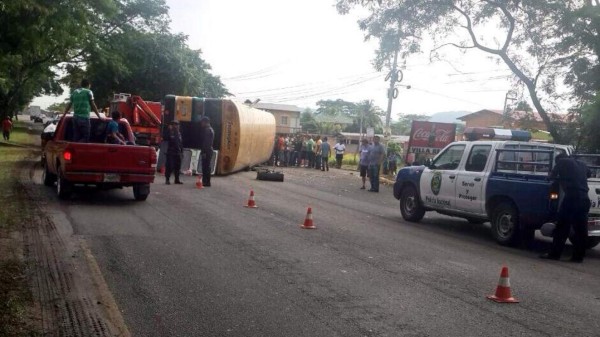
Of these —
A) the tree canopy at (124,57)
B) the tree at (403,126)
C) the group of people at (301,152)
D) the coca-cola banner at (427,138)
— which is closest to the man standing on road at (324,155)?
the group of people at (301,152)

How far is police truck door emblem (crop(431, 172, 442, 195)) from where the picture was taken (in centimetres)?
1374

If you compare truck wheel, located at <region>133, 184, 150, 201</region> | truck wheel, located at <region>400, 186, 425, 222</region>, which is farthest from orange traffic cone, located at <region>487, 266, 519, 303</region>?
truck wheel, located at <region>133, 184, 150, 201</region>

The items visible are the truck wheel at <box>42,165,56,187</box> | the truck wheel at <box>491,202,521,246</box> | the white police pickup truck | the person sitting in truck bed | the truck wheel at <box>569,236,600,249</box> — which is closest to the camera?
the white police pickup truck

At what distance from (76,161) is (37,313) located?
25.2 ft

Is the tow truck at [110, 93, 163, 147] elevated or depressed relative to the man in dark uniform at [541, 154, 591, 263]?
elevated

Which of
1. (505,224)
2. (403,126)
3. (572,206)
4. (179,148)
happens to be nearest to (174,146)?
(179,148)

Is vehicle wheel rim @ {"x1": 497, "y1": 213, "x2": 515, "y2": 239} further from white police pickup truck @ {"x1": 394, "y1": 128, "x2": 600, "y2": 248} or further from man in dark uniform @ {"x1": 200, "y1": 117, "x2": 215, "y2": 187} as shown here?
man in dark uniform @ {"x1": 200, "y1": 117, "x2": 215, "y2": 187}

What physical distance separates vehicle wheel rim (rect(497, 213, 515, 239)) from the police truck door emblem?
6.43ft

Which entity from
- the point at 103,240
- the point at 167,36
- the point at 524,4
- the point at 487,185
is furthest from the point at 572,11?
the point at 167,36

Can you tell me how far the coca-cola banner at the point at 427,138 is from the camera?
88.3 ft

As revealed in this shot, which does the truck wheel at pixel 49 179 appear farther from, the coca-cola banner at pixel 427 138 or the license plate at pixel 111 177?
the coca-cola banner at pixel 427 138

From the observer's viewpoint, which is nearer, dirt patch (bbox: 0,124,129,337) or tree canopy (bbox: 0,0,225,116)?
dirt patch (bbox: 0,124,129,337)

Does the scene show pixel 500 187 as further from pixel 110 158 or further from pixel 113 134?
pixel 113 134

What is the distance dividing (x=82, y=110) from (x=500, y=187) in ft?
28.5
